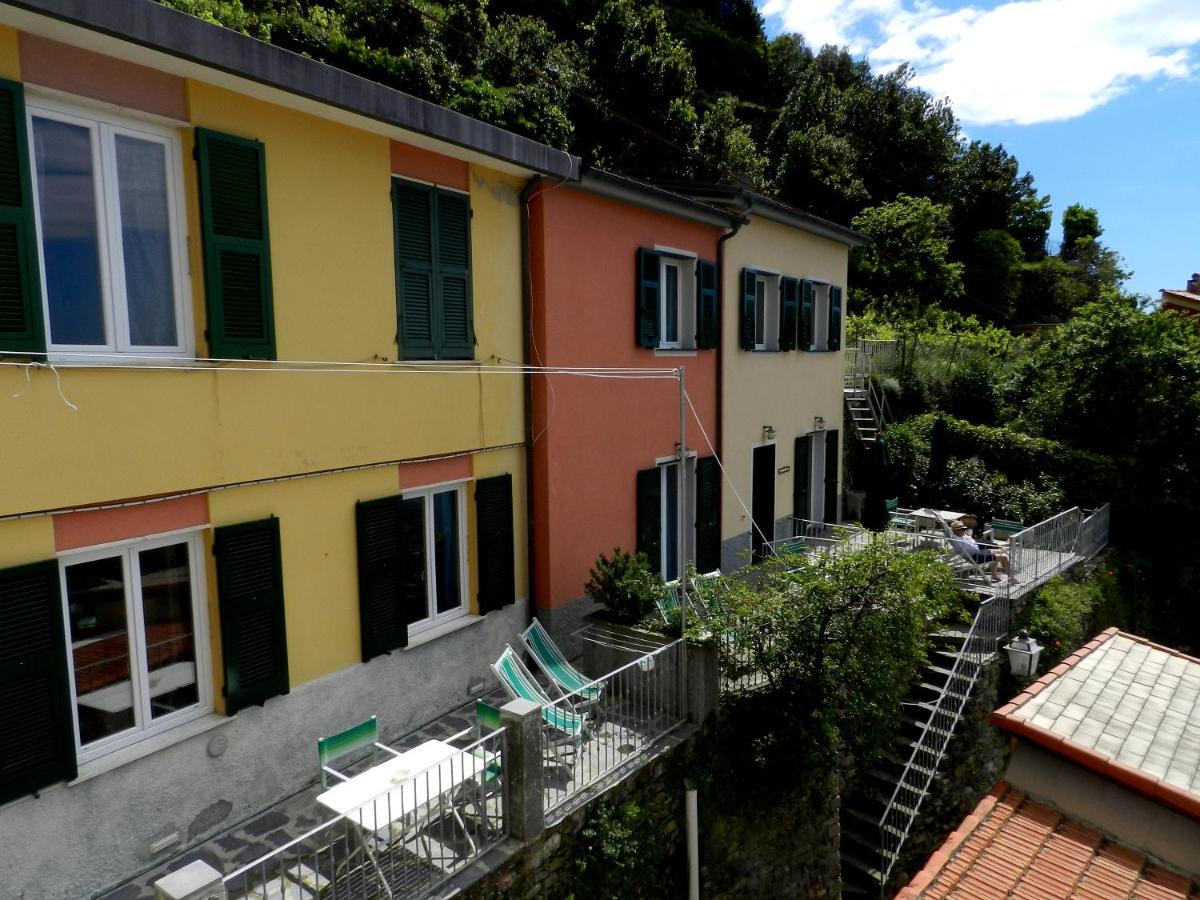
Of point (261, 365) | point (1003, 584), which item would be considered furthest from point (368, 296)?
point (1003, 584)

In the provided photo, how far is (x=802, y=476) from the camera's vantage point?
15.3m

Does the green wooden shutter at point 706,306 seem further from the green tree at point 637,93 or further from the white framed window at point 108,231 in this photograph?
the green tree at point 637,93

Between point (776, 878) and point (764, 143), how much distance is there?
32.6 meters

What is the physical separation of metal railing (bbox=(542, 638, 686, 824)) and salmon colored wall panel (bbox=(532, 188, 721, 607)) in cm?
179

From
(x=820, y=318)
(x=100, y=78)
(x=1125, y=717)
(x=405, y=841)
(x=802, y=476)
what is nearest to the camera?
(x=100, y=78)

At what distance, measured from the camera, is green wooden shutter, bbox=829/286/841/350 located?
15.7 metres

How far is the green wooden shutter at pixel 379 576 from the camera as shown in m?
7.00

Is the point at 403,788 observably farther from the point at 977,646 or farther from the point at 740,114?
the point at 740,114

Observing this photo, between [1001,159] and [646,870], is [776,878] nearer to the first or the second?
[646,870]

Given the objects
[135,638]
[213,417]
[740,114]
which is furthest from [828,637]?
[740,114]

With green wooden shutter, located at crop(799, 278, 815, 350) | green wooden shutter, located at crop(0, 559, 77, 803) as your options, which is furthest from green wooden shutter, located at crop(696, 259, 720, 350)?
green wooden shutter, located at crop(0, 559, 77, 803)

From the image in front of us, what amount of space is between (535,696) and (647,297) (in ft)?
17.4

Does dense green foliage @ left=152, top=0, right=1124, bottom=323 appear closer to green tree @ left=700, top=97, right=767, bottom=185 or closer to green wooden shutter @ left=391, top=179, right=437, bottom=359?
green tree @ left=700, top=97, right=767, bottom=185

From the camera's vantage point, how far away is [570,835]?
20.8ft
